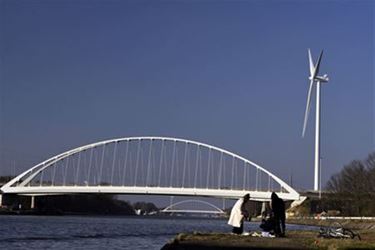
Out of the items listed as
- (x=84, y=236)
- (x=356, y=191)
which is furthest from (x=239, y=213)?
(x=356, y=191)

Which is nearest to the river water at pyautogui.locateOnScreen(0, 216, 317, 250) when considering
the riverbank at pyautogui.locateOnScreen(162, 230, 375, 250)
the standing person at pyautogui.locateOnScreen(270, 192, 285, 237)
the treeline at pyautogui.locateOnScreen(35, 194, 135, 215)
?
the standing person at pyautogui.locateOnScreen(270, 192, 285, 237)

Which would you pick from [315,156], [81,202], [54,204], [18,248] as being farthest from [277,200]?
[81,202]

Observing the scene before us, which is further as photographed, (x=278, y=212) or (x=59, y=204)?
(x=59, y=204)

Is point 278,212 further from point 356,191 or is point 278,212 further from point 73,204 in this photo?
point 73,204

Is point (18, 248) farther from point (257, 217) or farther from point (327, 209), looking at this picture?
point (257, 217)

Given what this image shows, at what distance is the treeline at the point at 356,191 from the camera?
11288cm

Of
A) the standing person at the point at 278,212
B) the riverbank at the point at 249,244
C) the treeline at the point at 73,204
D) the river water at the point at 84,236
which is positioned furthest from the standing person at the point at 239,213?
the treeline at the point at 73,204

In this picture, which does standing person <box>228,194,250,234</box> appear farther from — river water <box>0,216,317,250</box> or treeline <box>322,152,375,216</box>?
treeline <box>322,152,375,216</box>

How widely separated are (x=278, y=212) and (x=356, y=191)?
95.2 metres

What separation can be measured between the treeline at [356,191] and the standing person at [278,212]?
88.7 meters

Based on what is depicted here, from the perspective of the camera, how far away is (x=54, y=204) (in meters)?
168

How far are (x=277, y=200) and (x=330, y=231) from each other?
4.66 m

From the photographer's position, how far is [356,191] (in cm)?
11600

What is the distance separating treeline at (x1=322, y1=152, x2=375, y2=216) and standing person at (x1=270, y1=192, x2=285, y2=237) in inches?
3491
